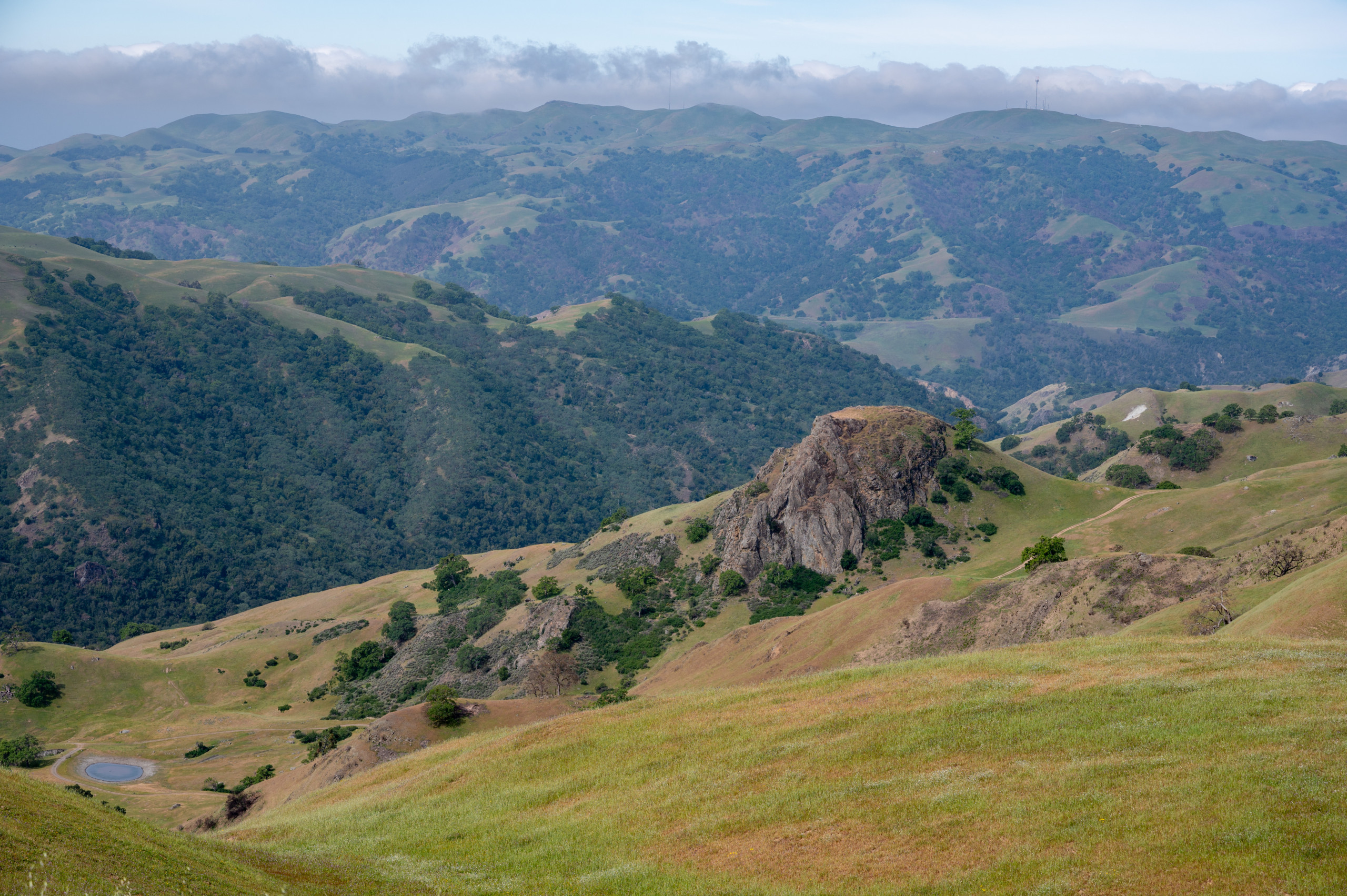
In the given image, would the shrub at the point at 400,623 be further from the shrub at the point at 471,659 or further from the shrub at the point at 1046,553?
the shrub at the point at 1046,553

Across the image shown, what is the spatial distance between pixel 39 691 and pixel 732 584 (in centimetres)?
8014

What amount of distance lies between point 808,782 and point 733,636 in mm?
51660

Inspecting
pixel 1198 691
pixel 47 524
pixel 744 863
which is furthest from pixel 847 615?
pixel 47 524

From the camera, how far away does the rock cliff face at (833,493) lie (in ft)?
338

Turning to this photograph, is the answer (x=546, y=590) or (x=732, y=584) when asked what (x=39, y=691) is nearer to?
(x=546, y=590)

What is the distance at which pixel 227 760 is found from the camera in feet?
297

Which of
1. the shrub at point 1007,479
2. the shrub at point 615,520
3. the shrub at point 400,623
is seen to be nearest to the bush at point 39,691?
the shrub at point 400,623

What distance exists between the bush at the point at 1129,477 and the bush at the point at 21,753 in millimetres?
141353

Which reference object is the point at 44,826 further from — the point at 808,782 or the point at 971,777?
the point at 971,777

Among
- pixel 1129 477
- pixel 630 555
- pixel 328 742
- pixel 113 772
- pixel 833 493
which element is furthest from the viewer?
pixel 1129 477

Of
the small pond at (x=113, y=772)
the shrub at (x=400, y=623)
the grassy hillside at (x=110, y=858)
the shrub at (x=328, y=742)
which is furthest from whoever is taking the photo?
the shrub at (x=400, y=623)

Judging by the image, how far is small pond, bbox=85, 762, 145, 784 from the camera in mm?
85062

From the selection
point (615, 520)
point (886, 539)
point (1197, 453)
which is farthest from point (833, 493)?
point (1197, 453)

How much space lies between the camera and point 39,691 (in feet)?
344
